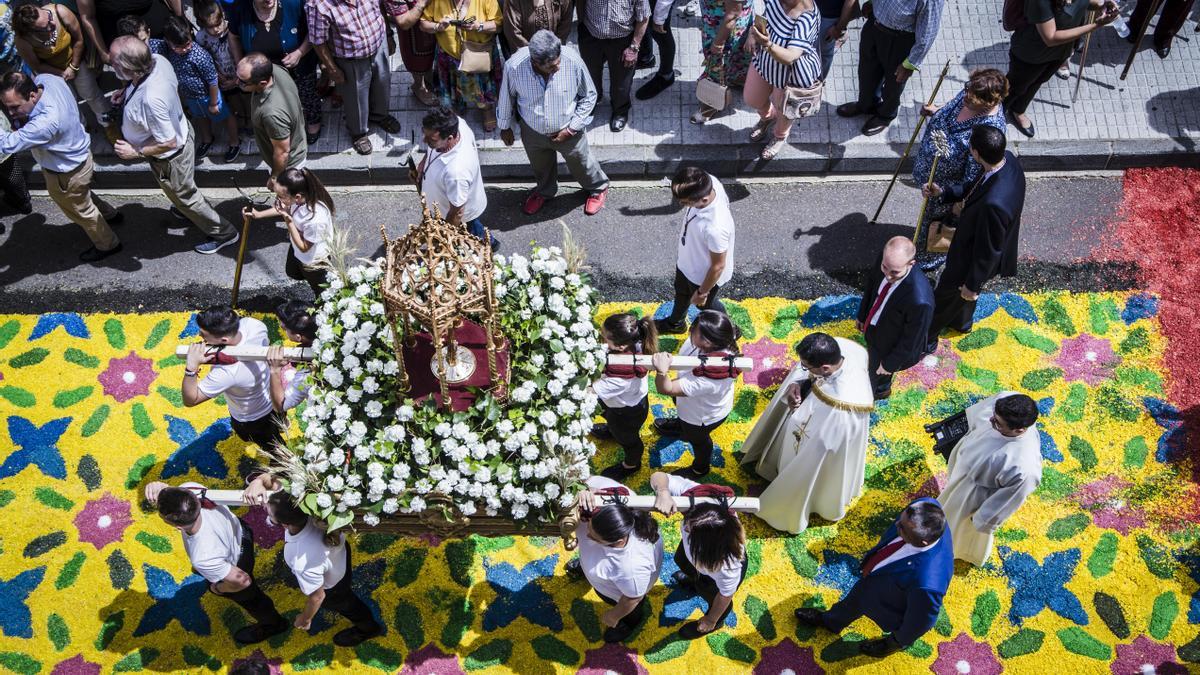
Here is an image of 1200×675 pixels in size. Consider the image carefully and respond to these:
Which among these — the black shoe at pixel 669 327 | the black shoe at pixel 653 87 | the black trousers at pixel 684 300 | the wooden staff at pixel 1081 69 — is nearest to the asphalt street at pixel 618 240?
the black shoe at pixel 669 327

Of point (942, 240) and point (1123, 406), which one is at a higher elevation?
point (942, 240)

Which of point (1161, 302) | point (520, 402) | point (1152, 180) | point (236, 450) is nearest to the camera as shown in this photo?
point (520, 402)

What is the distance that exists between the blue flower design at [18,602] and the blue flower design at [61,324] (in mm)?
2275

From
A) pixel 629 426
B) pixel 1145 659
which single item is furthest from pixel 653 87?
pixel 1145 659

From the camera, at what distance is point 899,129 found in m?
10.0

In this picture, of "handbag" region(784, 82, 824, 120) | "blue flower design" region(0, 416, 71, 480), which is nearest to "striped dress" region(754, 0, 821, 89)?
"handbag" region(784, 82, 824, 120)

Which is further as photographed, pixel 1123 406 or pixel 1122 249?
pixel 1122 249

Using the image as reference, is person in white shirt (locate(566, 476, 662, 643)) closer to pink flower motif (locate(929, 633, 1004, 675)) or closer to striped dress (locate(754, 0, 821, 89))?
pink flower motif (locate(929, 633, 1004, 675))

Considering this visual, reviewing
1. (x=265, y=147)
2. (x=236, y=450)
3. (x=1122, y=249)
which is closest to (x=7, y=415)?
(x=236, y=450)

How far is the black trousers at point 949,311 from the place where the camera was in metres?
8.00

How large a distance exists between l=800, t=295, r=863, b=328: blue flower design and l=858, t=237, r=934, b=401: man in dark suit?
999 mm

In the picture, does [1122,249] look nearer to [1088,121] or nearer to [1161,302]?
[1161,302]

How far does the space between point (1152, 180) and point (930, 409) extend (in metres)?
3.99

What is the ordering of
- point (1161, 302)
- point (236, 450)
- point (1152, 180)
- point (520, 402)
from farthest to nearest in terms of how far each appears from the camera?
1. point (1152, 180)
2. point (1161, 302)
3. point (236, 450)
4. point (520, 402)
